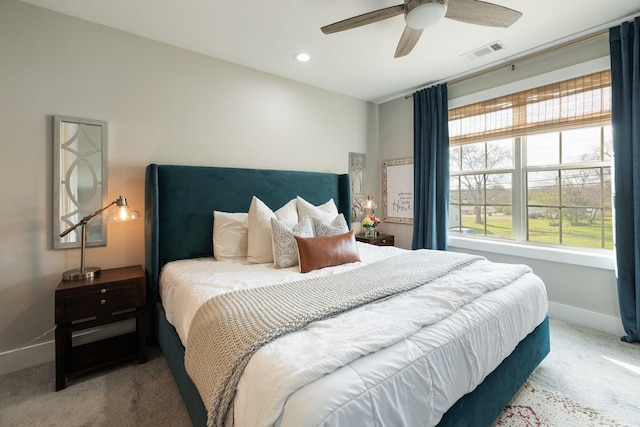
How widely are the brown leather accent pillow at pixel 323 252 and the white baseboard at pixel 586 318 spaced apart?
2.16 meters

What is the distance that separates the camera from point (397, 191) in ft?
13.4

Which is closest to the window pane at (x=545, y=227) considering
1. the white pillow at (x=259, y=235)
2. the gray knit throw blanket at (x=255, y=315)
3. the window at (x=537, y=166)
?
the window at (x=537, y=166)

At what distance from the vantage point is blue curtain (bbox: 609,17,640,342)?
2.25m

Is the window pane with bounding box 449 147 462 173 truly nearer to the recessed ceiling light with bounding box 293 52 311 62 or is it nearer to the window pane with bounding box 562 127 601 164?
the window pane with bounding box 562 127 601 164

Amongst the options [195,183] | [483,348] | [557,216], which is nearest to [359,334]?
[483,348]

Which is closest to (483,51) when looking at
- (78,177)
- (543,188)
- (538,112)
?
(538,112)

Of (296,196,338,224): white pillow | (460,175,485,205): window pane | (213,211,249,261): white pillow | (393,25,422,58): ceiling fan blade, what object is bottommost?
(213,211,249,261): white pillow

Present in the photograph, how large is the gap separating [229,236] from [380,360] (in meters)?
1.87

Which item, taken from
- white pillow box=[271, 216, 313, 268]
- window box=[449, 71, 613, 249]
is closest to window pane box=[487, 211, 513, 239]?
window box=[449, 71, 613, 249]

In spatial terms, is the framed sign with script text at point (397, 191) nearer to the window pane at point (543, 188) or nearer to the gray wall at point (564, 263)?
the gray wall at point (564, 263)

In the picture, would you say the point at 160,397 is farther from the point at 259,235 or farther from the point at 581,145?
the point at 581,145

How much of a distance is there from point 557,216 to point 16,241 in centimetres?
470

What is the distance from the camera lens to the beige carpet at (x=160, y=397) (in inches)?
61.7

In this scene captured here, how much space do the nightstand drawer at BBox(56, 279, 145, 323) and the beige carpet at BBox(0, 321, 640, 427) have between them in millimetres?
461
